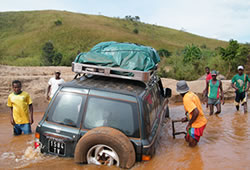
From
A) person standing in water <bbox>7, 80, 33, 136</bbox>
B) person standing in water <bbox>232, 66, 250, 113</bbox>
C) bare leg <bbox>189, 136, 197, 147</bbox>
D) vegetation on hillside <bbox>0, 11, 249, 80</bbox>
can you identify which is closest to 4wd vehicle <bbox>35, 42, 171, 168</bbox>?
bare leg <bbox>189, 136, 197, 147</bbox>

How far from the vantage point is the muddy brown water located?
3520 mm

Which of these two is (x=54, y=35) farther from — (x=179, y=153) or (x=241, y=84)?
(x=179, y=153)

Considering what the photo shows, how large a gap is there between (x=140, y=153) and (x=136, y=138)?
21cm

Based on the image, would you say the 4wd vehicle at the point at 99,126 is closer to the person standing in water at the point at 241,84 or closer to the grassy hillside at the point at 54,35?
the person standing in water at the point at 241,84

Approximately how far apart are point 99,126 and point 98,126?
0.05 feet

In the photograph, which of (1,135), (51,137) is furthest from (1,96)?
(51,137)

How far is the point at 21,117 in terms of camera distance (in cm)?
502

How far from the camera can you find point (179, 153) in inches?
172

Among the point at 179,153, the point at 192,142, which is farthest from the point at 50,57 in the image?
the point at 179,153

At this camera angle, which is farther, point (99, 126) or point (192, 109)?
point (192, 109)

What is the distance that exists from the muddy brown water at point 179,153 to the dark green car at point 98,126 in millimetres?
209

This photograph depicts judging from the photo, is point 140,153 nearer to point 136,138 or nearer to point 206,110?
point 136,138

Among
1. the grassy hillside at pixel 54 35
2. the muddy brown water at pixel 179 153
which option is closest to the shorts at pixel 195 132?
the muddy brown water at pixel 179 153

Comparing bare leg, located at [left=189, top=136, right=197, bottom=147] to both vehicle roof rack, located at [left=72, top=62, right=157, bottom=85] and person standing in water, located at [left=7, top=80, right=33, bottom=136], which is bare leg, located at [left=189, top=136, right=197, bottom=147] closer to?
vehicle roof rack, located at [left=72, top=62, right=157, bottom=85]
